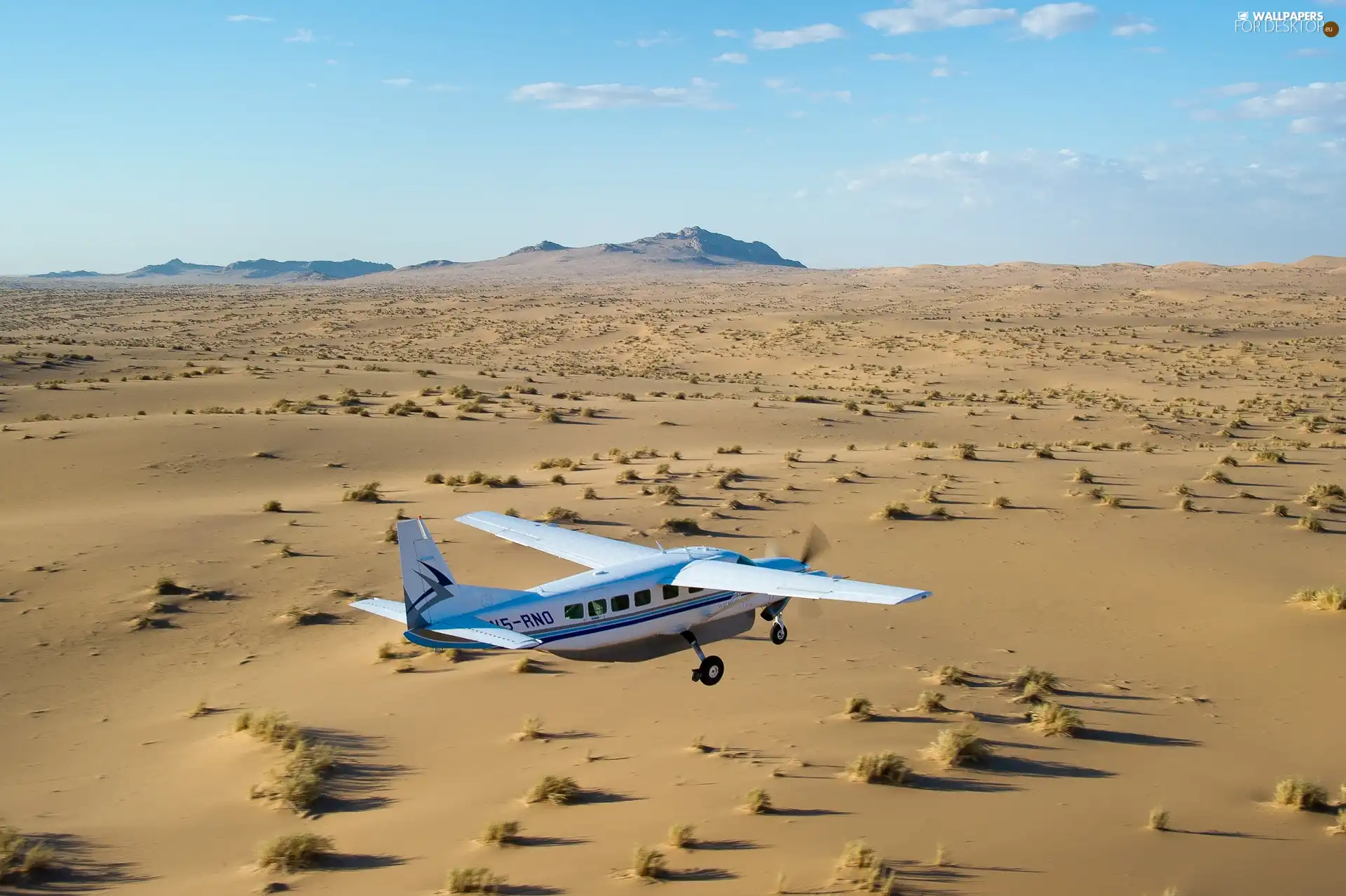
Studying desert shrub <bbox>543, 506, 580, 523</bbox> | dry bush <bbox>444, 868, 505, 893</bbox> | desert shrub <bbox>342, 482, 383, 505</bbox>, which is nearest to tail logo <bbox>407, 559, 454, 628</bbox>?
dry bush <bbox>444, 868, 505, 893</bbox>

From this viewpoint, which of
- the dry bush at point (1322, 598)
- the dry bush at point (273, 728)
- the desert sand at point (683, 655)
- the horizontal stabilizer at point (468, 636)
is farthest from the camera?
the dry bush at point (1322, 598)

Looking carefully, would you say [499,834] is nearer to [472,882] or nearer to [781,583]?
[472,882]

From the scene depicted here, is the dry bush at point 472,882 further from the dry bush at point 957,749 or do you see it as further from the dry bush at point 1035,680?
the dry bush at point 1035,680

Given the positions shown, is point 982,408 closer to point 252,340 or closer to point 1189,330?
point 1189,330

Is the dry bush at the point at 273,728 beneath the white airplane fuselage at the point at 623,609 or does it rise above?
beneath

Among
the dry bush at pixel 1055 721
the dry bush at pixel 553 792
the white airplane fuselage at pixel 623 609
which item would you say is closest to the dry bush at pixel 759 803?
the dry bush at pixel 553 792

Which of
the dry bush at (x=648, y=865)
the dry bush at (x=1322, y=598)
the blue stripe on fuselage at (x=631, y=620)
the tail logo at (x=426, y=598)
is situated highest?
the tail logo at (x=426, y=598)

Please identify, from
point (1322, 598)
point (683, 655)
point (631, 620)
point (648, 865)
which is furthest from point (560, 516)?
point (1322, 598)
